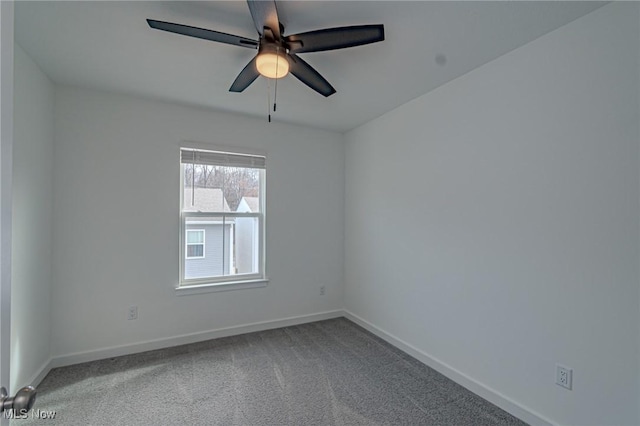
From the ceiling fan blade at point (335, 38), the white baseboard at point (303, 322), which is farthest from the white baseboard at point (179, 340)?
the ceiling fan blade at point (335, 38)

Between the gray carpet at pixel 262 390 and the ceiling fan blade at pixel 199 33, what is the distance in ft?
7.67

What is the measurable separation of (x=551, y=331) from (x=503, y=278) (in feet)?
1.32

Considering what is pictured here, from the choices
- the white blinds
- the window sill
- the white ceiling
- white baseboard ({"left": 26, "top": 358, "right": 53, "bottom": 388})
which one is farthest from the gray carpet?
the white ceiling

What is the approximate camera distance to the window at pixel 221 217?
315 cm

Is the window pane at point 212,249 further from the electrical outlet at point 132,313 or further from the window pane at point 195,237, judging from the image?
the electrical outlet at point 132,313

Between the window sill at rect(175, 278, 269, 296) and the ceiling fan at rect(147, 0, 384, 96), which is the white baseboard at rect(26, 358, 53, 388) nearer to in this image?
the window sill at rect(175, 278, 269, 296)

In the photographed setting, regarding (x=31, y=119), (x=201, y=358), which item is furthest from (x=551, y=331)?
(x=31, y=119)

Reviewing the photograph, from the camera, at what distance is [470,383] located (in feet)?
7.45

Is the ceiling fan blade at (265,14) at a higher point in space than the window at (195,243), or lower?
higher

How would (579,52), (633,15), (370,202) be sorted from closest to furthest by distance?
(633,15) < (579,52) < (370,202)

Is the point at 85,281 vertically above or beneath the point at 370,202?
beneath

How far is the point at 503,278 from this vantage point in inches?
82.5

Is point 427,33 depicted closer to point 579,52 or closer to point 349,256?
point 579,52

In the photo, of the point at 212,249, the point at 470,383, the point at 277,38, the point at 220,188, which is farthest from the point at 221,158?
the point at 470,383
